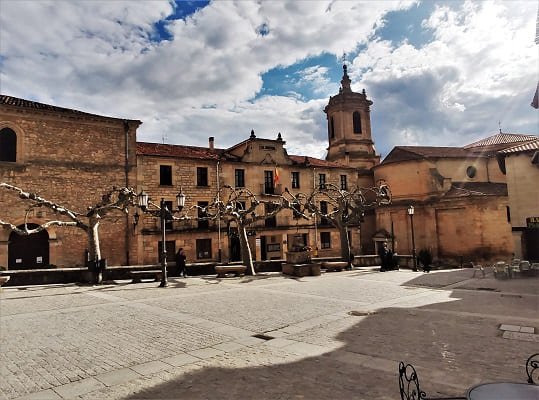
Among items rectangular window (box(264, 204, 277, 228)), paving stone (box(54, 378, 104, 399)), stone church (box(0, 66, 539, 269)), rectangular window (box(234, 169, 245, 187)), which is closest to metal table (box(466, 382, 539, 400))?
paving stone (box(54, 378, 104, 399))

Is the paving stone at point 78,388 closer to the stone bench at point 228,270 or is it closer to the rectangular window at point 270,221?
the stone bench at point 228,270

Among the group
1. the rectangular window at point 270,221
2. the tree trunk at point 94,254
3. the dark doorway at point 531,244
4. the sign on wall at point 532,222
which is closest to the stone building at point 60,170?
the tree trunk at point 94,254

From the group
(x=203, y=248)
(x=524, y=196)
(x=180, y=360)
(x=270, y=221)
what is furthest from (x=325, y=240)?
(x=180, y=360)

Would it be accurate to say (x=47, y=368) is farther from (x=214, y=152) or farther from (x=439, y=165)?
(x=439, y=165)

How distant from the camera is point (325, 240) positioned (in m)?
33.8

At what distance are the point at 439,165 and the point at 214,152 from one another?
21.5 m

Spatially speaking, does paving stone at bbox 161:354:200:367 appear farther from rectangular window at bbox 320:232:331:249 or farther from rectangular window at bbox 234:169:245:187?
rectangular window at bbox 320:232:331:249

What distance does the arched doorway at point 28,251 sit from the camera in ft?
69.6

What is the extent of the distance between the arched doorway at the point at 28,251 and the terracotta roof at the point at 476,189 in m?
31.8

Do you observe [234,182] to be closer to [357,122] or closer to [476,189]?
[357,122]

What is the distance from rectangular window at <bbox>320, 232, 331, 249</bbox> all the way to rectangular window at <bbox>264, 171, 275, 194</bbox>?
21.2 feet

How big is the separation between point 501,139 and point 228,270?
Answer: 32.3m

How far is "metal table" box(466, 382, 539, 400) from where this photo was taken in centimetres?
282

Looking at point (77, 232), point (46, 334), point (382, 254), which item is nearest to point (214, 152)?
point (77, 232)
